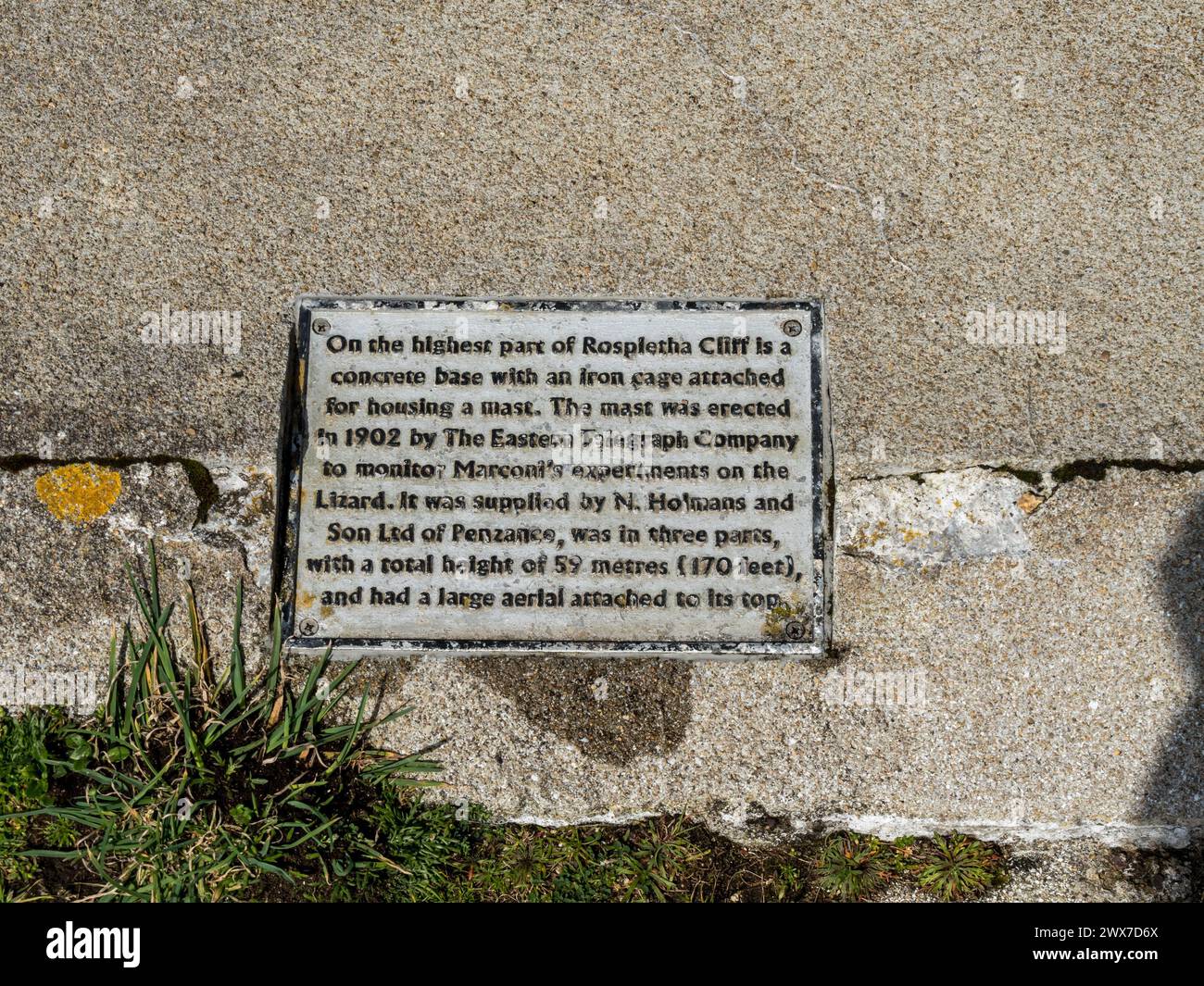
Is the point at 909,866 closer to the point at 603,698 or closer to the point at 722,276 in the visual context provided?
the point at 603,698

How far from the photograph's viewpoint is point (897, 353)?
2.47 metres

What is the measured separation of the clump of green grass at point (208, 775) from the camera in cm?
229

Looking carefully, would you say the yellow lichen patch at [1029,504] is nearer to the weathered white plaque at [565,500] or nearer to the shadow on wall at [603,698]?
the weathered white plaque at [565,500]

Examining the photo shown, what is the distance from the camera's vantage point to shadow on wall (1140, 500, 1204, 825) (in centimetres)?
233

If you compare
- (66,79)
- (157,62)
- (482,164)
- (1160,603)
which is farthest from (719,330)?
(66,79)

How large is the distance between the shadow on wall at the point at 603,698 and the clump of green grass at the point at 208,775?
1.15 feet

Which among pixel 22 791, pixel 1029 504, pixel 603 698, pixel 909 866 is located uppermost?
pixel 1029 504

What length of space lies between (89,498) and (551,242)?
165 centimetres

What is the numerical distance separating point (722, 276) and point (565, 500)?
88cm

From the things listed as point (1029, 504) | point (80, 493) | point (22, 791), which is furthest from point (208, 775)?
point (1029, 504)

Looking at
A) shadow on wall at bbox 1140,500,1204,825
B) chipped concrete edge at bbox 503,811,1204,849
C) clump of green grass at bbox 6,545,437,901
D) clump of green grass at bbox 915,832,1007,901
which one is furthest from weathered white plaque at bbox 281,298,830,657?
shadow on wall at bbox 1140,500,1204,825

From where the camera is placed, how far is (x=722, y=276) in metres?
2.52

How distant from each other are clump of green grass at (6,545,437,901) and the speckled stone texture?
0.58 feet
